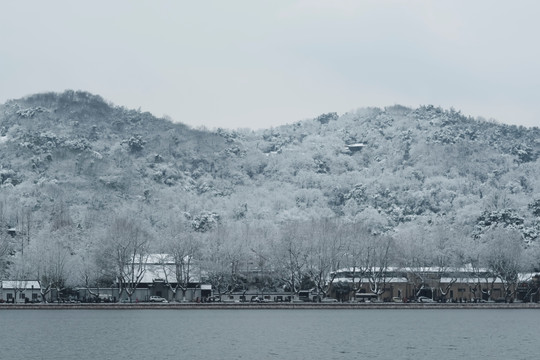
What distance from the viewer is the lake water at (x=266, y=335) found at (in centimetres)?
5938

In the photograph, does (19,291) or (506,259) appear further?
(19,291)

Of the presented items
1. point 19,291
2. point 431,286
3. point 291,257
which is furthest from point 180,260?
point 431,286

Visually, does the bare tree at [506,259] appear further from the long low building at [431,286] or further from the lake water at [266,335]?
the lake water at [266,335]

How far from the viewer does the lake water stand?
59.4m

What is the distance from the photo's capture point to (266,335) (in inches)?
2788

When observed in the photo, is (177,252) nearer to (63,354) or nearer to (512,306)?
Result: (512,306)

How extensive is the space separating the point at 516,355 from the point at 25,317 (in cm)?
4692

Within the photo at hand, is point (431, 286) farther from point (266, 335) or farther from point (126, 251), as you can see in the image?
point (266, 335)

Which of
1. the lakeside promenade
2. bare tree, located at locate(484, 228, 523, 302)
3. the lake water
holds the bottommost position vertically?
the lake water

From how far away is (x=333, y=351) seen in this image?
6056 centimetres

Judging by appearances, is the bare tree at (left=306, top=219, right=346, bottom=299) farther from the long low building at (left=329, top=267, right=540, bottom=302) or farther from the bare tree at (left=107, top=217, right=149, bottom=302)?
the bare tree at (left=107, top=217, right=149, bottom=302)

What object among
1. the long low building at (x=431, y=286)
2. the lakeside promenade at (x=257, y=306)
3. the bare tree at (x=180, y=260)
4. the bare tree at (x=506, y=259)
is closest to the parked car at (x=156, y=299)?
the bare tree at (x=180, y=260)

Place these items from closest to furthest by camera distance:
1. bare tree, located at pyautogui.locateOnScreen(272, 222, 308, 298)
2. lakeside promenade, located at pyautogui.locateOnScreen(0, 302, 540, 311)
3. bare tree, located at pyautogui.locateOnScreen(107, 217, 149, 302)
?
lakeside promenade, located at pyautogui.locateOnScreen(0, 302, 540, 311), bare tree, located at pyautogui.locateOnScreen(107, 217, 149, 302), bare tree, located at pyautogui.locateOnScreen(272, 222, 308, 298)

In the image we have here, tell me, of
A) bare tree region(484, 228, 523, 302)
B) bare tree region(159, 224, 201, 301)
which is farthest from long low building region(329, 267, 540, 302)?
bare tree region(159, 224, 201, 301)
